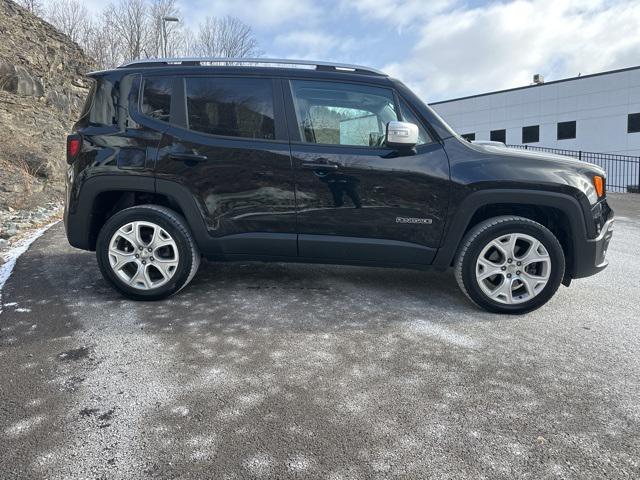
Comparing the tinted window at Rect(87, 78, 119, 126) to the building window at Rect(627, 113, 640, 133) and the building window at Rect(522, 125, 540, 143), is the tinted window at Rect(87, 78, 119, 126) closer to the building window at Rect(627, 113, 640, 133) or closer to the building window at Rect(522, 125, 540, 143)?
the building window at Rect(627, 113, 640, 133)

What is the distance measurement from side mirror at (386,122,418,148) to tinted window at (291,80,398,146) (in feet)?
1.02

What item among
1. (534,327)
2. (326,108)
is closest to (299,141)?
(326,108)

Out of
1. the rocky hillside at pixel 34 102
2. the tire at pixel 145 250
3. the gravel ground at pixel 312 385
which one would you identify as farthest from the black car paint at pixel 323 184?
the rocky hillside at pixel 34 102

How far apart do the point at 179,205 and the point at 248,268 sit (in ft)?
4.41

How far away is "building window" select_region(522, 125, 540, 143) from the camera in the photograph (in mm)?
25406

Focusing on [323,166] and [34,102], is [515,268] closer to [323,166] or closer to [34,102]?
[323,166]

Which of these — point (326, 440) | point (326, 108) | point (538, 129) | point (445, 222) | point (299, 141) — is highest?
point (538, 129)

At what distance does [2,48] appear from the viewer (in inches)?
501

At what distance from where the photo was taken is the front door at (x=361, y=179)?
362 centimetres

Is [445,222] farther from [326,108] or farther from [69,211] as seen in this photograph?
[69,211]

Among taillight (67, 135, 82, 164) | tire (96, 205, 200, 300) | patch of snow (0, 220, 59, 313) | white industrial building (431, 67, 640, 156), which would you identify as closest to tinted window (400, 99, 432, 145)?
tire (96, 205, 200, 300)

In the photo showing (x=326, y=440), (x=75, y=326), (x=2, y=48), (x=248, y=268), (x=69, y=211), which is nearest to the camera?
(x=326, y=440)

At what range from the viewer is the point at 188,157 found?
12.1 feet

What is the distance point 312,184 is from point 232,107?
0.96m
